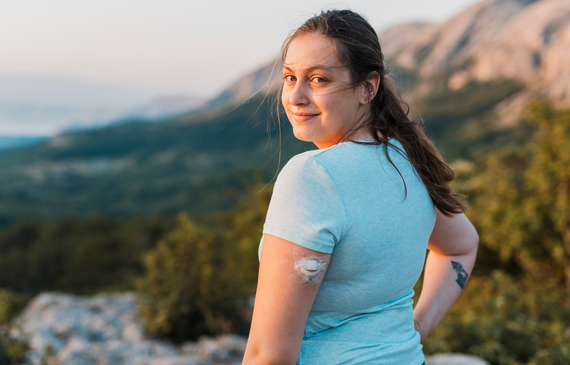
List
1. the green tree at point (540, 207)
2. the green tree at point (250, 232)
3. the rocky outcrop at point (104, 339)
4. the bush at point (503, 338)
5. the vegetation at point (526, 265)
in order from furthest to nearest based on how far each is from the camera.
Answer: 1. the green tree at point (250, 232)
2. the green tree at point (540, 207)
3. the rocky outcrop at point (104, 339)
4. the vegetation at point (526, 265)
5. the bush at point (503, 338)

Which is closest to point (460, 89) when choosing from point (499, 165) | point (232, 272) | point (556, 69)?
point (556, 69)

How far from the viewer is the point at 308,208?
0.84 m

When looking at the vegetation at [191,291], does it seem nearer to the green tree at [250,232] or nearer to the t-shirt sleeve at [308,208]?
the green tree at [250,232]

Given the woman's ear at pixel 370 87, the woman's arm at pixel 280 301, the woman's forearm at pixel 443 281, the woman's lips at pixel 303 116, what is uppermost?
the woman's ear at pixel 370 87

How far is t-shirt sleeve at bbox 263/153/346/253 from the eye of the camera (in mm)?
835

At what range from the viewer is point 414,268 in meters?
1.09

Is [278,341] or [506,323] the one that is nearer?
[278,341]

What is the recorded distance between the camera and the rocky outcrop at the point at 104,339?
15.9 feet

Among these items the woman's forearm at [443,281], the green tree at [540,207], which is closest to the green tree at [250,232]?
the green tree at [540,207]

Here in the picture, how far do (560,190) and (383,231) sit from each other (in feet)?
36.2

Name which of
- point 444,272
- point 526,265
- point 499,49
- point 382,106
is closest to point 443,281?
point 444,272

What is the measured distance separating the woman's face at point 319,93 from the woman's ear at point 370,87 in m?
0.01

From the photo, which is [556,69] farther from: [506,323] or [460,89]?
[506,323]

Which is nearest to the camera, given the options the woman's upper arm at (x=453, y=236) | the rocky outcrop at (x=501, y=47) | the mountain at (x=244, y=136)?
the woman's upper arm at (x=453, y=236)
